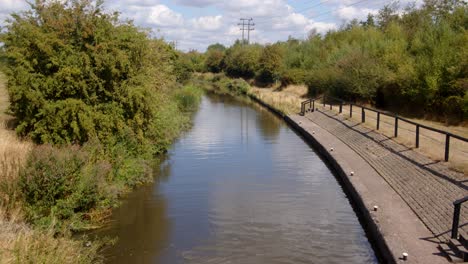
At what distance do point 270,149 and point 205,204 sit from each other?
10.8m

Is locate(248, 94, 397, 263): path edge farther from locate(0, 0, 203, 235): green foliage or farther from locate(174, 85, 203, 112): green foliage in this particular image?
locate(174, 85, 203, 112): green foliage

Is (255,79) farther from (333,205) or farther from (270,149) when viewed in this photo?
(333,205)

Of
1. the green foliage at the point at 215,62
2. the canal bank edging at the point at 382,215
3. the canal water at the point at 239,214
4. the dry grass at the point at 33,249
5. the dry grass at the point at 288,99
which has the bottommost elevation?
the canal water at the point at 239,214

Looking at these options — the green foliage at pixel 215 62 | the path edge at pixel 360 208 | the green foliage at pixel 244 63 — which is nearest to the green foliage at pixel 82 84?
the path edge at pixel 360 208

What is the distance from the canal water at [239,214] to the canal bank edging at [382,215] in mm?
409

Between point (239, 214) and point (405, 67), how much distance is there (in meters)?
25.0

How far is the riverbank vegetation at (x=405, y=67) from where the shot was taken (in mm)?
29984

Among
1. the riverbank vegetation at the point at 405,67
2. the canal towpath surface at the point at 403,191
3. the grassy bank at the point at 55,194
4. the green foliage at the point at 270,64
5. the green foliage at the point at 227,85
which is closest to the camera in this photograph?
the canal towpath surface at the point at 403,191

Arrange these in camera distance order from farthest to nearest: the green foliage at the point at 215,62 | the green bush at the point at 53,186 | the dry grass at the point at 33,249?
the green foliage at the point at 215,62 → the green bush at the point at 53,186 → the dry grass at the point at 33,249

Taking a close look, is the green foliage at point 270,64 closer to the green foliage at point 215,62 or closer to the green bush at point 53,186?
the green foliage at point 215,62

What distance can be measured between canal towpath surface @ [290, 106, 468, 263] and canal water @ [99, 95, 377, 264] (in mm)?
820

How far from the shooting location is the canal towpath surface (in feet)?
33.9

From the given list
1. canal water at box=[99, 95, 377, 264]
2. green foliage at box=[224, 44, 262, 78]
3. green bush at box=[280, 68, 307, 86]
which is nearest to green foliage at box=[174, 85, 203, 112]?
green bush at box=[280, 68, 307, 86]

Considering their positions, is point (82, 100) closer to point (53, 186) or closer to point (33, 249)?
point (53, 186)
